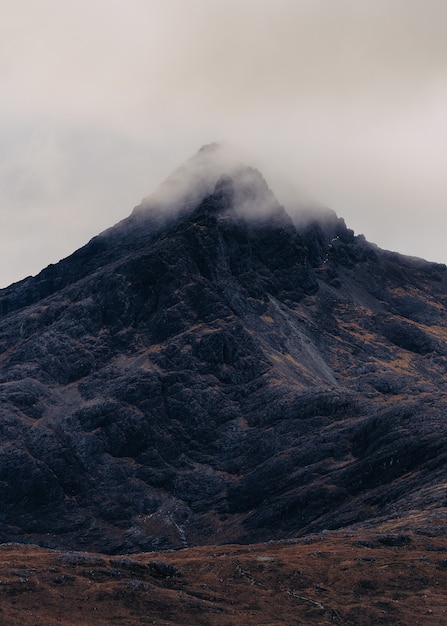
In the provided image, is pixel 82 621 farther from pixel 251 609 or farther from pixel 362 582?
pixel 362 582

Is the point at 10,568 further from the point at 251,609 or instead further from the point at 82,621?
the point at 251,609

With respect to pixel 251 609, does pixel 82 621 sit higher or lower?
higher

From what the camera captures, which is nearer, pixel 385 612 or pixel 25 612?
pixel 25 612

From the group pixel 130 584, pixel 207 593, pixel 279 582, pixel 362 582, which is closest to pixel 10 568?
pixel 130 584

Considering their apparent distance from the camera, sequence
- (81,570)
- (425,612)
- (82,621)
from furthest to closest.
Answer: (81,570)
(425,612)
(82,621)

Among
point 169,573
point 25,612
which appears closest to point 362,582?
point 169,573

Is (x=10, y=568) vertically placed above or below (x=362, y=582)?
above

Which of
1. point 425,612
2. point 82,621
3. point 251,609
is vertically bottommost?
point 425,612

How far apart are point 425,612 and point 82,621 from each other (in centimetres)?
6151

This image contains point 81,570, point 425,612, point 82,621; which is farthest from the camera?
point 81,570

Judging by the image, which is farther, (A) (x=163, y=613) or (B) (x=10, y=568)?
(B) (x=10, y=568)

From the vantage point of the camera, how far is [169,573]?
7830 inches

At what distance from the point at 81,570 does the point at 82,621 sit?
1091 inches

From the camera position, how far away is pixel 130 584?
184m
